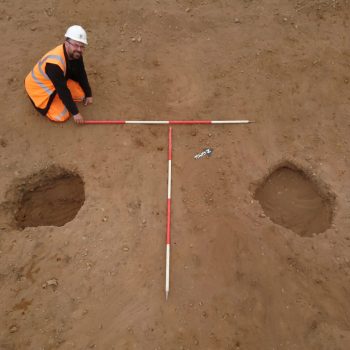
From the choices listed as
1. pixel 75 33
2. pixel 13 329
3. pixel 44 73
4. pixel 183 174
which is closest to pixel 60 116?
pixel 44 73

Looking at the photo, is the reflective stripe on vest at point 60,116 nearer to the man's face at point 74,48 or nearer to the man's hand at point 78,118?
the man's hand at point 78,118

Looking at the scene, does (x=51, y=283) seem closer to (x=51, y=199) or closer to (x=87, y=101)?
(x=51, y=199)

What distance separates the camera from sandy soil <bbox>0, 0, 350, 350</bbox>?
3.40 m

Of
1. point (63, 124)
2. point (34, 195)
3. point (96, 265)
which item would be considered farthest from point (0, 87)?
point (96, 265)

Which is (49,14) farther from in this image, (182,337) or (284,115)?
(182,337)

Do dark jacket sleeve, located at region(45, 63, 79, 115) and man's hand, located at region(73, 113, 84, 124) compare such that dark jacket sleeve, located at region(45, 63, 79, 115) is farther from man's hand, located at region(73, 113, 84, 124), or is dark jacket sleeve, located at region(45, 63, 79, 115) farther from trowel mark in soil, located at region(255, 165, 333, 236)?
trowel mark in soil, located at region(255, 165, 333, 236)

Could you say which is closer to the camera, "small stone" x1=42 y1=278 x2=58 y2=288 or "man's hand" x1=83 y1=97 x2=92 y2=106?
"small stone" x1=42 y1=278 x2=58 y2=288

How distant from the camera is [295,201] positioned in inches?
165

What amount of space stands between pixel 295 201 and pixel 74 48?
3.12 m

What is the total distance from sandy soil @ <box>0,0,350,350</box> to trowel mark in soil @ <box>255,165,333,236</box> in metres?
0.13

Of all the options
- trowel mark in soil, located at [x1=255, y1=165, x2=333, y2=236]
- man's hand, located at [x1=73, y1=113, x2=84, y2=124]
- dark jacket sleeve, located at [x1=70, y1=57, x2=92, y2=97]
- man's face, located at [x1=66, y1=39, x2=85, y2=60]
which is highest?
man's face, located at [x1=66, y1=39, x2=85, y2=60]

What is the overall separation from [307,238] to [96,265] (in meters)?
2.34

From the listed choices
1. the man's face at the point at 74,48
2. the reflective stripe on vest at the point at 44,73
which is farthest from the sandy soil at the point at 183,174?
the man's face at the point at 74,48

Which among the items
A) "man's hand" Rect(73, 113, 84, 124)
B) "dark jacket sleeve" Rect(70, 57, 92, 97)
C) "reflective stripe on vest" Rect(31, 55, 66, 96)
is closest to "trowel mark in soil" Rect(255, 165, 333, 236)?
"man's hand" Rect(73, 113, 84, 124)
